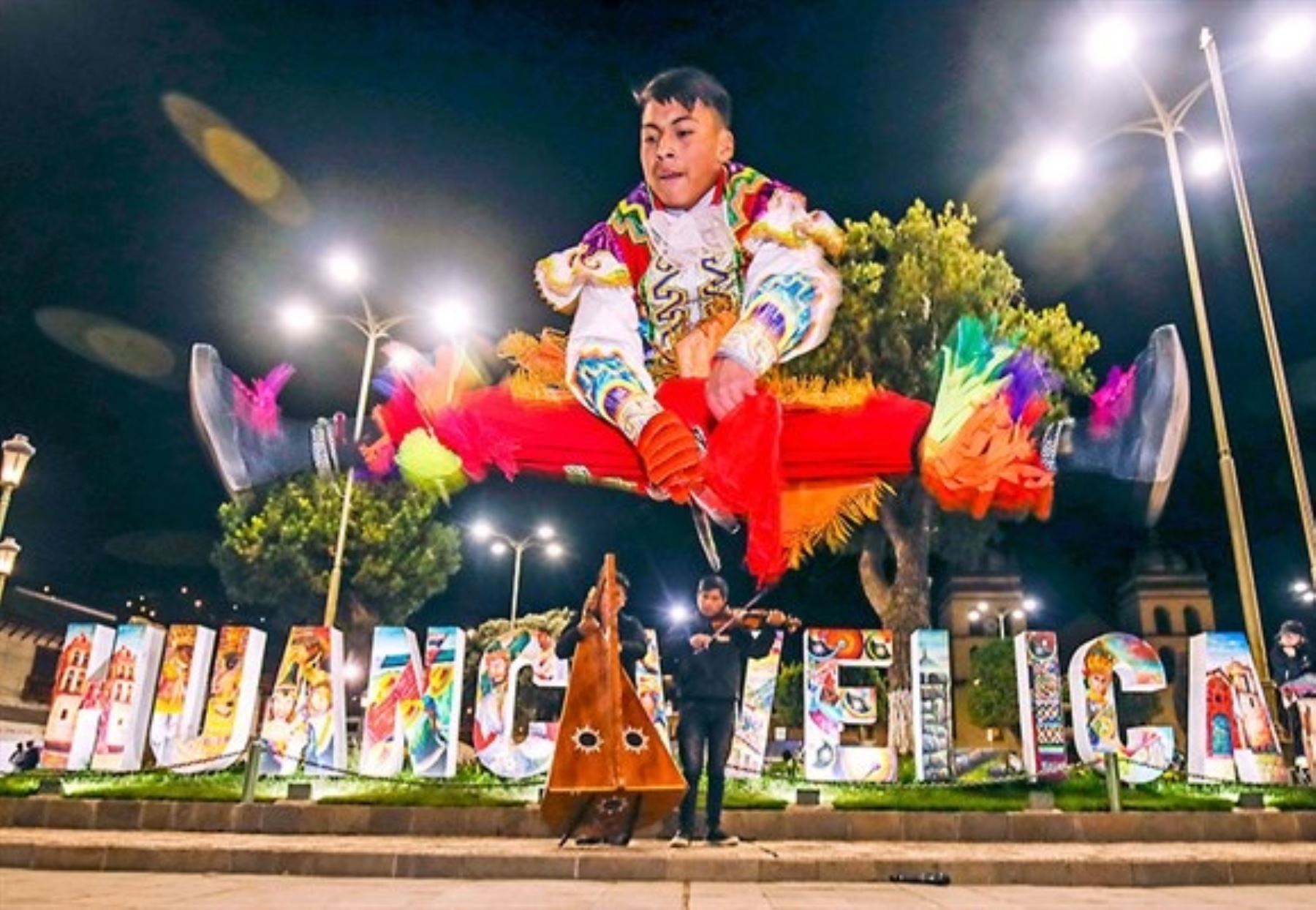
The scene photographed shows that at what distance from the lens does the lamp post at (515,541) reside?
27880mm

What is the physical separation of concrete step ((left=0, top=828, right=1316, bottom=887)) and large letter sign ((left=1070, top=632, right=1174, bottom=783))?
11.6ft

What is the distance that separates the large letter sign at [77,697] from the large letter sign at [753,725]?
25.3ft

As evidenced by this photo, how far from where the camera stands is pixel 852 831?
367 inches

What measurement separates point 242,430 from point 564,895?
4.04m

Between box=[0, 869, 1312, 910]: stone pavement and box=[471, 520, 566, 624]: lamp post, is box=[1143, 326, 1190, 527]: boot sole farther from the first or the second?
box=[471, 520, 566, 624]: lamp post

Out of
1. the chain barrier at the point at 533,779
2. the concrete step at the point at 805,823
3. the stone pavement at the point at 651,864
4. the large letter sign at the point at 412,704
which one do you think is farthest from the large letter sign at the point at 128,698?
the stone pavement at the point at 651,864

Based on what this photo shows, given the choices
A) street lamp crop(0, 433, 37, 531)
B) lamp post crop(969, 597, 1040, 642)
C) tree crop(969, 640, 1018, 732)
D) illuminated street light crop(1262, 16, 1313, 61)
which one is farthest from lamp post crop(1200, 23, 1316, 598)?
lamp post crop(969, 597, 1040, 642)

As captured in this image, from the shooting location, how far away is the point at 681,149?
675 cm

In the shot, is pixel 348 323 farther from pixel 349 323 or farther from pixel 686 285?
pixel 686 285

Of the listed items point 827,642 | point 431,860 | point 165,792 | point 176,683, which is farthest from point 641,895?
point 176,683

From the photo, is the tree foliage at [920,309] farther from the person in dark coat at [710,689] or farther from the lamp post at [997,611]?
the lamp post at [997,611]

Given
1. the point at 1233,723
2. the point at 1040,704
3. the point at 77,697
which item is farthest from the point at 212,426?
the point at 1233,723

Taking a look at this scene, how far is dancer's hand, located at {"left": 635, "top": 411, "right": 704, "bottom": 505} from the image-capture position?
6.00m

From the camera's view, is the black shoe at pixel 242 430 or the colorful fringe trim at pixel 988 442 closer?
the colorful fringe trim at pixel 988 442
